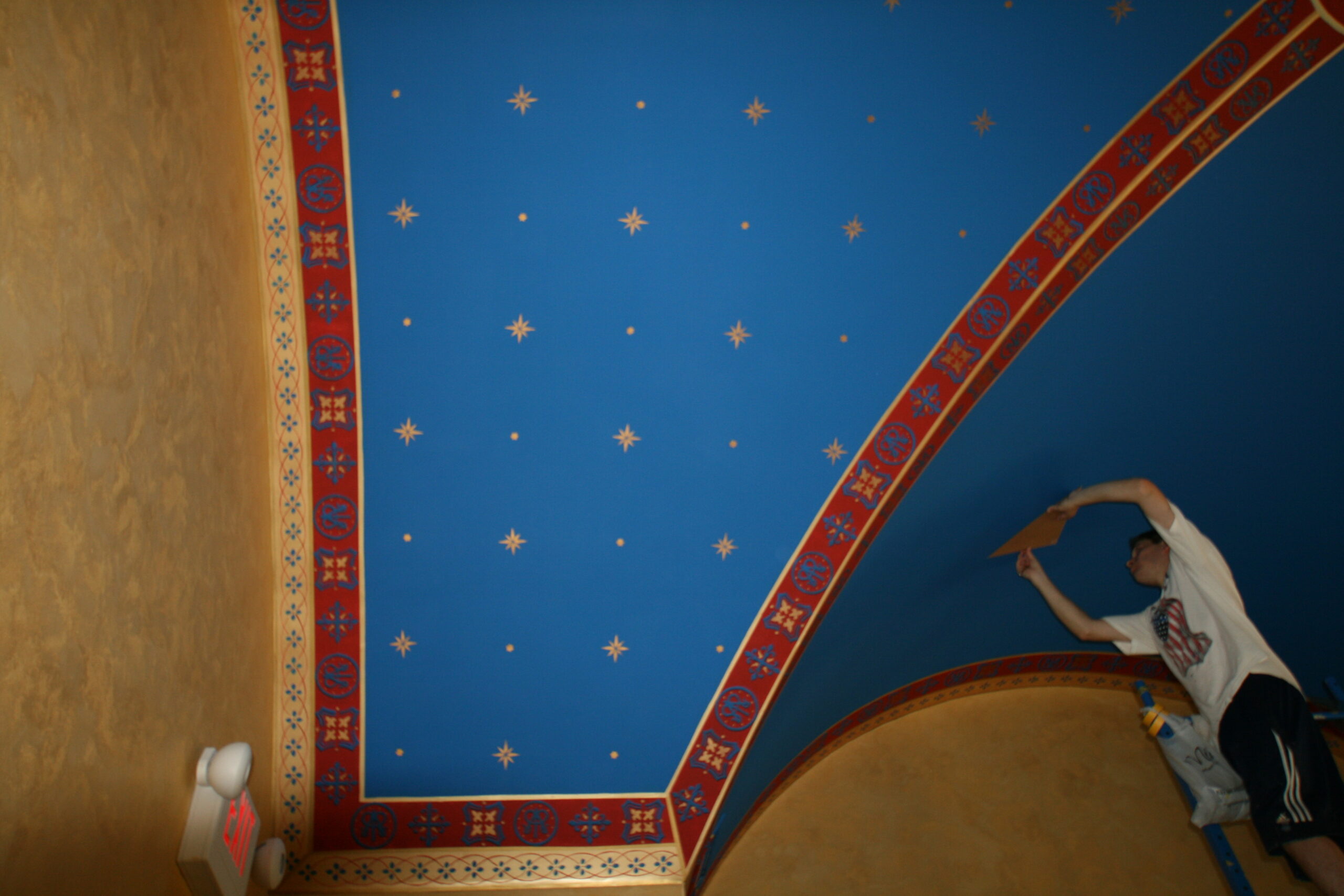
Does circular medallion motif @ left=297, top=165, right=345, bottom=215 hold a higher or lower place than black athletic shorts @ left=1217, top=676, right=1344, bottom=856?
higher

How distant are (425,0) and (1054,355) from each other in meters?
2.71

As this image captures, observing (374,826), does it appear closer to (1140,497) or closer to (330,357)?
(330,357)

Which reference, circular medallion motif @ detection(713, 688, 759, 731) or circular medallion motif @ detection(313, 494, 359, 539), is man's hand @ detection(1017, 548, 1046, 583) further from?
circular medallion motif @ detection(313, 494, 359, 539)

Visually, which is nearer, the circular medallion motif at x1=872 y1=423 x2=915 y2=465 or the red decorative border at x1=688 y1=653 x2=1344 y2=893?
the circular medallion motif at x1=872 y1=423 x2=915 y2=465

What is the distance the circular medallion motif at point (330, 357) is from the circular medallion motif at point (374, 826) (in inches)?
71.1

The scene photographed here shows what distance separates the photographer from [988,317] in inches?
139

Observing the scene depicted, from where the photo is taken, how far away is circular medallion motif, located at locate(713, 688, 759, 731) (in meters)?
3.87

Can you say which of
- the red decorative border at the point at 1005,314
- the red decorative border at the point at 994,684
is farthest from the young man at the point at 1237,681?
the red decorative border at the point at 994,684

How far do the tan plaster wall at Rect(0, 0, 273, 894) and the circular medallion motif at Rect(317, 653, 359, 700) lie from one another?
365 mm

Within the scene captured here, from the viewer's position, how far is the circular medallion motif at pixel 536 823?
3.83 meters

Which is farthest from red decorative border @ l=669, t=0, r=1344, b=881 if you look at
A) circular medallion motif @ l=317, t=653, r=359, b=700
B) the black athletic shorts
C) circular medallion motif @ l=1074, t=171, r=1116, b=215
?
the black athletic shorts

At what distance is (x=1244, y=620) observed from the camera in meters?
3.67

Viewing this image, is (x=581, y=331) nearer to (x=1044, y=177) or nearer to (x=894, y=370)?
(x=894, y=370)

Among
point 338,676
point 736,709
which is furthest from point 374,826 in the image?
point 736,709
